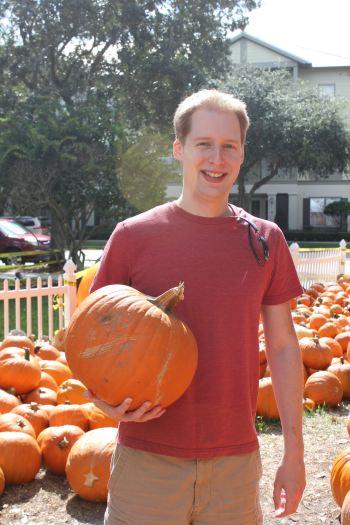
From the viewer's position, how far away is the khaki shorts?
1.81m

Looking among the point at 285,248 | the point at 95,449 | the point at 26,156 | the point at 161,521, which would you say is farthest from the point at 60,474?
the point at 26,156

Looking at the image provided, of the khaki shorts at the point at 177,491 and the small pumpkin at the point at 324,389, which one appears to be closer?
the khaki shorts at the point at 177,491

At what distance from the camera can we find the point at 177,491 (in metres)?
1.82

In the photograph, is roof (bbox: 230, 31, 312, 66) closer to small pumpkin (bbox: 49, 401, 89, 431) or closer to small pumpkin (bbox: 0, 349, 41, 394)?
small pumpkin (bbox: 0, 349, 41, 394)

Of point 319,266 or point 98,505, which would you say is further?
point 319,266

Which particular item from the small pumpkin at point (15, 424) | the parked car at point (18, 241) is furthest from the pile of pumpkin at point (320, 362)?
the parked car at point (18, 241)

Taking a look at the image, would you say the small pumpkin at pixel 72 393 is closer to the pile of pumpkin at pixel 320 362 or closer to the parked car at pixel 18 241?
the pile of pumpkin at pixel 320 362

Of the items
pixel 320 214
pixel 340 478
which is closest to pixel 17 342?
pixel 340 478

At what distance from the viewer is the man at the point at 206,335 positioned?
1.83 m

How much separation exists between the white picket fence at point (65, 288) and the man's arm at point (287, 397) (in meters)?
5.17

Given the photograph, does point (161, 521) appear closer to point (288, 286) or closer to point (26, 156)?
point (288, 286)

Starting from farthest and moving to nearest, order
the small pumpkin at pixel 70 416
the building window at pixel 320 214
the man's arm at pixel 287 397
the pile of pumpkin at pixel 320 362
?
the building window at pixel 320 214 < the pile of pumpkin at pixel 320 362 < the small pumpkin at pixel 70 416 < the man's arm at pixel 287 397

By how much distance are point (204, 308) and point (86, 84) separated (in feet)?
56.4

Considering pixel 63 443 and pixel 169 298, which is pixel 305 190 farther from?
pixel 169 298
